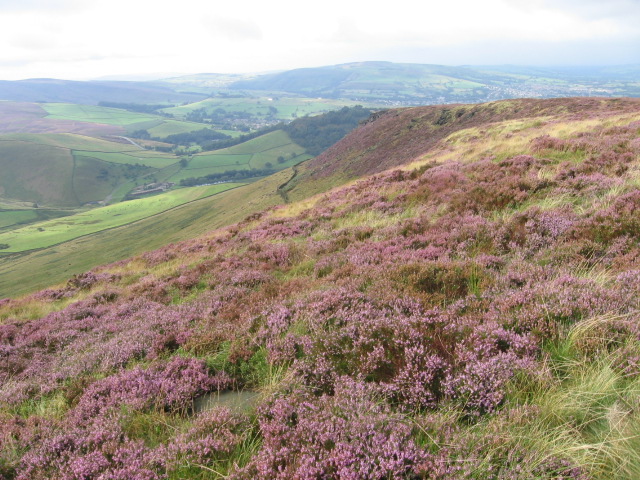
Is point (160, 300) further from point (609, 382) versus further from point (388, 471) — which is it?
point (609, 382)

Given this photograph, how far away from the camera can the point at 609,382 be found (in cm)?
329

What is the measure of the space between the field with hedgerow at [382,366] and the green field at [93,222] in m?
Result: 142

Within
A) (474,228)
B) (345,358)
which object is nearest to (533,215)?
(474,228)

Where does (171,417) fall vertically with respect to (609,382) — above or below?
below

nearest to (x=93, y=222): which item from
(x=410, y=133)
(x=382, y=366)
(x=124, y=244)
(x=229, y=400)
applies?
(x=124, y=244)

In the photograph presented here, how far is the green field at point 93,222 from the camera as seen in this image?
12332 cm

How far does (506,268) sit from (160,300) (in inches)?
394

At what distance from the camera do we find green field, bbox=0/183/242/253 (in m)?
123

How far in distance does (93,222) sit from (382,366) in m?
169

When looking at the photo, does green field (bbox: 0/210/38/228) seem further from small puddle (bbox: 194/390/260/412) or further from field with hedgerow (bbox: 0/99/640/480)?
small puddle (bbox: 194/390/260/412)

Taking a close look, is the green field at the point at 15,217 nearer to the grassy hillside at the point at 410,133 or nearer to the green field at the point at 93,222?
the green field at the point at 93,222

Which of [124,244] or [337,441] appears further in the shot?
[124,244]

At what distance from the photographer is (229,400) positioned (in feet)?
15.4

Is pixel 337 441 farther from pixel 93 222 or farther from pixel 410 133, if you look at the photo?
pixel 93 222
